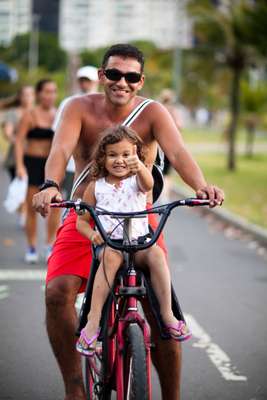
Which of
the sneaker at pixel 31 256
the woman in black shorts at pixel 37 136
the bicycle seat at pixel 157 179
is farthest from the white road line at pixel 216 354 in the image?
the woman in black shorts at pixel 37 136

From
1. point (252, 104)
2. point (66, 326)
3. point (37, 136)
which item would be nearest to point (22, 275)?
point (37, 136)

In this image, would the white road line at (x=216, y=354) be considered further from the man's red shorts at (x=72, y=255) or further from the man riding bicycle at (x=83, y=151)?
the man's red shorts at (x=72, y=255)

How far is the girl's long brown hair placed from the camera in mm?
4613

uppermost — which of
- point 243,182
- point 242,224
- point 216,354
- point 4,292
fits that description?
point 216,354

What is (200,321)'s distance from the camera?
7797mm

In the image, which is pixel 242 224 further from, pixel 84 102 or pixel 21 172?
pixel 84 102

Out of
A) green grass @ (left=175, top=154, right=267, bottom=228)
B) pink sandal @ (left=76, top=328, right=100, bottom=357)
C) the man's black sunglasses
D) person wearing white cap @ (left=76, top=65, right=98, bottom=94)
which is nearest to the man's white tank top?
pink sandal @ (left=76, top=328, right=100, bottom=357)

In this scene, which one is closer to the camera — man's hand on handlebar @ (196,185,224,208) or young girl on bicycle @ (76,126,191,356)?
young girl on bicycle @ (76,126,191,356)

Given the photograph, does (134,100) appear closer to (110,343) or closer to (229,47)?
(110,343)

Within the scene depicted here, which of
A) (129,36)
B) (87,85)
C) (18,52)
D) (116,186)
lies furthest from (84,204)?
(129,36)

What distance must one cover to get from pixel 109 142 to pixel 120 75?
553mm

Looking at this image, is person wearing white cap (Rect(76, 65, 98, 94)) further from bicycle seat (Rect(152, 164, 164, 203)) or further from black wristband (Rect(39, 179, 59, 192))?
black wristband (Rect(39, 179, 59, 192))

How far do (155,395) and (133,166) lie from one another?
1.64 meters

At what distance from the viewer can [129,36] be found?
15325 centimetres
